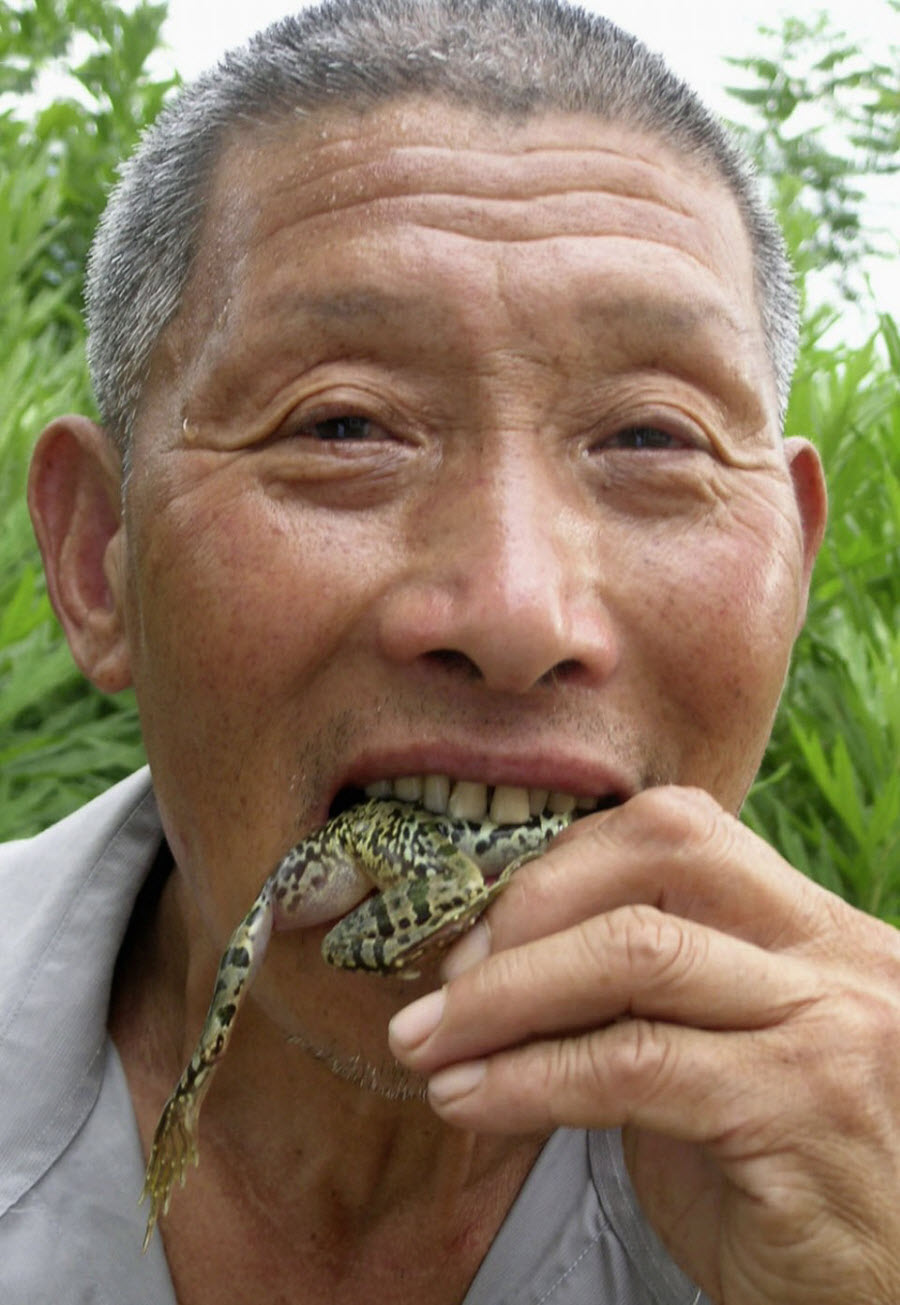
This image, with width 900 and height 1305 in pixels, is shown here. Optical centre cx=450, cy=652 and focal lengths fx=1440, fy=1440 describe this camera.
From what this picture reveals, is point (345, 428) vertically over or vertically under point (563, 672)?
over

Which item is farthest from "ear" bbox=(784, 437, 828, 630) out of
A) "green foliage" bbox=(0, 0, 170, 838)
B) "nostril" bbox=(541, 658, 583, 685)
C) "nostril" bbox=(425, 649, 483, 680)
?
"green foliage" bbox=(0, 0, 170, 838)

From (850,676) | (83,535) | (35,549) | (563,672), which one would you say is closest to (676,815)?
(563,672)

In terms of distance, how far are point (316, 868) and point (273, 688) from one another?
0.30 m

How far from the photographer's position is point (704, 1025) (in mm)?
1930

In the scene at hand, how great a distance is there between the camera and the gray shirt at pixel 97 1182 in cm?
263

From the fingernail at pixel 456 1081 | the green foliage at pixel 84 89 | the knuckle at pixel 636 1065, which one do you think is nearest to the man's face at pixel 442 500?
the fingernail at pixel 456 1081

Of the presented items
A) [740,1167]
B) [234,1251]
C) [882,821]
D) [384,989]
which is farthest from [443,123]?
[234,1251]

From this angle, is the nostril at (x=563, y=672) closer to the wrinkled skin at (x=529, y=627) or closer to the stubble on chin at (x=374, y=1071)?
the wrinkled skin at (x=529, y=627)

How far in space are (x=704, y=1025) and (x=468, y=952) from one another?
334 mm

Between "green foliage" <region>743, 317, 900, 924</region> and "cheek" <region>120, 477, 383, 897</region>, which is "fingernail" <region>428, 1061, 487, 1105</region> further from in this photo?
"green foliage" <region>743, 317, 900, 924</region>

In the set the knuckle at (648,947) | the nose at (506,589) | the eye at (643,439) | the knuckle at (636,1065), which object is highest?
the eye at (643,439)

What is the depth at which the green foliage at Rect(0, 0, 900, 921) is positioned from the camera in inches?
143

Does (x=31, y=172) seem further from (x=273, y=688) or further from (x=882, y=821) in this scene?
(x=882, y=821)

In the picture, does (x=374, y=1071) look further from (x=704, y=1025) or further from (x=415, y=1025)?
(x=704, y=1025)
